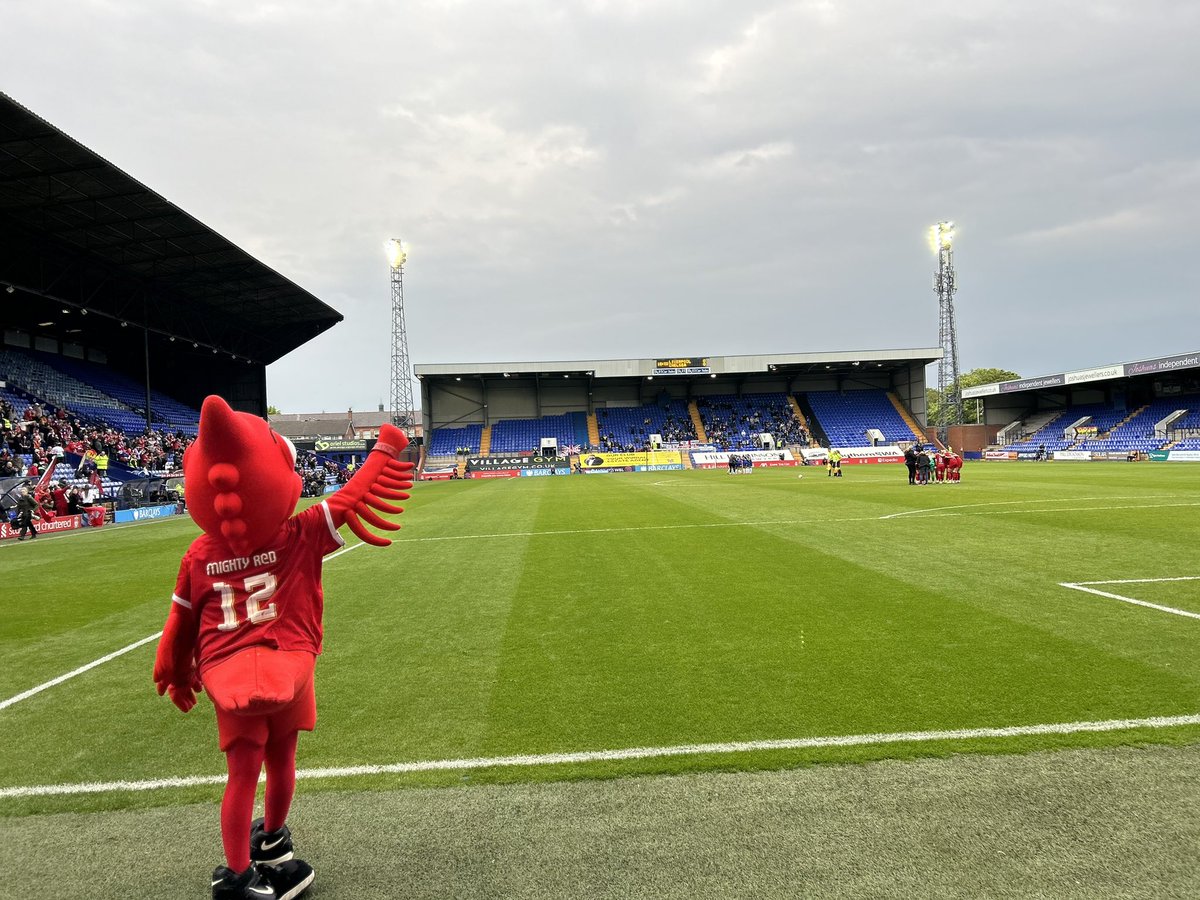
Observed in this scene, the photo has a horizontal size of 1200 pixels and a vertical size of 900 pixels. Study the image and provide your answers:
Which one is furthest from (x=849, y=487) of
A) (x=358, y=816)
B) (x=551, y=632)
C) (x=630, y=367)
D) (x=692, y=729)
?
(x=630, y=367)

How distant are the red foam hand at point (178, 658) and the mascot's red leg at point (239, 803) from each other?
1.77ft

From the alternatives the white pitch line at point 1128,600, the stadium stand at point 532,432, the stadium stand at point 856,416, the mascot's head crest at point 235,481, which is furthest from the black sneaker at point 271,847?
the stadium stand at point 856,416

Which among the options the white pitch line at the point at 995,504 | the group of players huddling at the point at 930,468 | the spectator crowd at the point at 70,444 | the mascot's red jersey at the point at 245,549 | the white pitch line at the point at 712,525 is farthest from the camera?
the spectator crowd at the point at 70,444

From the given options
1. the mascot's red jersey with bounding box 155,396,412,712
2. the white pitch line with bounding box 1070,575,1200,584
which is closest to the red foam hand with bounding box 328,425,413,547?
the mascot's red jersey with bounding box 155,396,412,712

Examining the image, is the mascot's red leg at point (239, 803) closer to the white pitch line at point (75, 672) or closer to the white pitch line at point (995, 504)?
the white pitch line at point (75, 672)

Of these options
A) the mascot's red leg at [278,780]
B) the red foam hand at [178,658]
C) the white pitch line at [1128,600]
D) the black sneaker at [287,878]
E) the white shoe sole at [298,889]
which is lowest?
the white pitch line at [1128,600]

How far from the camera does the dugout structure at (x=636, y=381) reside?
5522 centimetres

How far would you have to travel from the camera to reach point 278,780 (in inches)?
115

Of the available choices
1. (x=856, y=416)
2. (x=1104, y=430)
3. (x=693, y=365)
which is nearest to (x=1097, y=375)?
(x=1104, y=430)

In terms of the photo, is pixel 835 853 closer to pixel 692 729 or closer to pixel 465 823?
pixel 692 729

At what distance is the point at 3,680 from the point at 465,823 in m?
5.31

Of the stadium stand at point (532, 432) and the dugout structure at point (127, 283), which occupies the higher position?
the dugout structure at point (127, 283)

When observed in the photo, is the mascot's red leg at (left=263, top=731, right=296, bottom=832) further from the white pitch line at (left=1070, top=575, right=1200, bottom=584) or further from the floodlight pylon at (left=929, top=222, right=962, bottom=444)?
the floodlight pylon at (left=929, top=222, right=962, bottom=444)

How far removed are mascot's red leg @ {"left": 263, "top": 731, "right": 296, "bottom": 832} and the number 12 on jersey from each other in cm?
54
